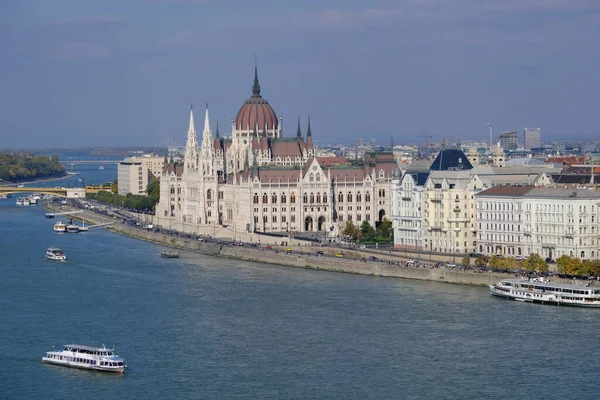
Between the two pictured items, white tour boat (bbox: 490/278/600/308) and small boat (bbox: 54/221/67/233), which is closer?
white tour boat (bbox: 490/278/600/308)

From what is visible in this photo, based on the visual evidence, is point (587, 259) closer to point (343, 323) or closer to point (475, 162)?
point (343, 323)

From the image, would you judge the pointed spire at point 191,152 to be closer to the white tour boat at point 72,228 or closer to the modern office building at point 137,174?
the white tour boat at point 72,228

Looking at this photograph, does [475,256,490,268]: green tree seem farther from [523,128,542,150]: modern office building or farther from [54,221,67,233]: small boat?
[523,128,542,150]: modern office building

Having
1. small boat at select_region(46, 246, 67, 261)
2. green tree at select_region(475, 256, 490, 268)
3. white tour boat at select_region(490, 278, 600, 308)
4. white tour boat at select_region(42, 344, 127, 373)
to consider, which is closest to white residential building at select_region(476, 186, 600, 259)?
green tree at select_region(475, 256, 490, 268)

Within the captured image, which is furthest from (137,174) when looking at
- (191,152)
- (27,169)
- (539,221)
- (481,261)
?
(481,261)

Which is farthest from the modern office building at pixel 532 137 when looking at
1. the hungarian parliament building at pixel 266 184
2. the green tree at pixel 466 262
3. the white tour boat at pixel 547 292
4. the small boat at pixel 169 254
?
the white tour boat at pixel 547 292

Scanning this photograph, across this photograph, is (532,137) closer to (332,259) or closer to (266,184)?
(266,184)
